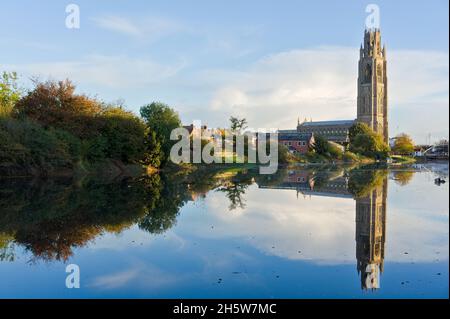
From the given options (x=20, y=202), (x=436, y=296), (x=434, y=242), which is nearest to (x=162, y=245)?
(x=436, y=296)

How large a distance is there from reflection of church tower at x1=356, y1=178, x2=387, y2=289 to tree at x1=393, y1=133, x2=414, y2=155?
119 m

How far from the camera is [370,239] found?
1189cm

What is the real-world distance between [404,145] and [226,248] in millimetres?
131832

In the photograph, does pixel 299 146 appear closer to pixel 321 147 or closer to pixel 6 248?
pixel 321 147

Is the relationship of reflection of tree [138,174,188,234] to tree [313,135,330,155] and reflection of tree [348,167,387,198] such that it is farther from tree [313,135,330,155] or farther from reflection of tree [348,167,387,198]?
tree [313,135,330,155]

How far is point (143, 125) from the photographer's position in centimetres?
4688

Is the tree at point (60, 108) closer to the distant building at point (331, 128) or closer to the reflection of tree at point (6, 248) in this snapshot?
the reflection of tree at point (6, 248)

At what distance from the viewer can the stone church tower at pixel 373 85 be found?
133375mm

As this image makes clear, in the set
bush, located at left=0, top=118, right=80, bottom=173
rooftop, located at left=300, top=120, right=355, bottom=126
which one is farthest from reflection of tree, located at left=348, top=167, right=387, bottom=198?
rooftop, located at left=300, top=120, right=355, bottom=126

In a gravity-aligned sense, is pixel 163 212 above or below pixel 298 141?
below

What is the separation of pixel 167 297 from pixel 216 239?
479 cm

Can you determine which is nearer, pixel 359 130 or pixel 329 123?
pixel 359 130

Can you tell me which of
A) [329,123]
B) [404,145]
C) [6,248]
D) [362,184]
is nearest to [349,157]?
[404,145]

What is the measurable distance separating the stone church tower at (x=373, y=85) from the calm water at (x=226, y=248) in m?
121
